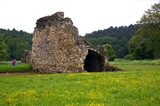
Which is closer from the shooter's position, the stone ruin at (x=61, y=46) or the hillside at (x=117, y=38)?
the stone ruin at (x=61, y=46)

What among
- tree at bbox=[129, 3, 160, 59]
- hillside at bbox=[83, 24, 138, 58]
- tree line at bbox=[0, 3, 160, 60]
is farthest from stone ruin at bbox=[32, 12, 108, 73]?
hillside at bbox=[83, 24, 138, 58]

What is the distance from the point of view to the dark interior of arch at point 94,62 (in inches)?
1587

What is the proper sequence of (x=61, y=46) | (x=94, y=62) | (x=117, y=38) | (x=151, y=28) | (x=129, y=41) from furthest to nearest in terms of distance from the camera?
(x=117, y=38) < (x=129, y=41) < (x=151, y=28) < (x=94, y=62) < (x=61, y=46)

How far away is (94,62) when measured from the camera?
43.2m

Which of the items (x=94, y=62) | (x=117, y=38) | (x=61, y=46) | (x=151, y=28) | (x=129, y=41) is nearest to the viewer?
(x=61, y=46)

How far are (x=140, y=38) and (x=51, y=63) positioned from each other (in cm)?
3305

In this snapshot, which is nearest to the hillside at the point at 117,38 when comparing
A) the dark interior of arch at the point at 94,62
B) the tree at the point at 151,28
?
the tree at the point at 151,28

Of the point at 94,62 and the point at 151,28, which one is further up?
the point at 151,28

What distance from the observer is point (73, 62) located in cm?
3659

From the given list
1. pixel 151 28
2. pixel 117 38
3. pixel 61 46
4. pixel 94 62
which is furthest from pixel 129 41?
pixel 61 46

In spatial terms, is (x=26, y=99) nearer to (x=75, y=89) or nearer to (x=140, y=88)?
(x=75, y=89)

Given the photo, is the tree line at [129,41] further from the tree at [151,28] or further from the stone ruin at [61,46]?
the stone ruin at [61,46]

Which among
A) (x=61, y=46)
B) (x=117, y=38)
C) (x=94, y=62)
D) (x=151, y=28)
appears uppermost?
(x=117, y=38)

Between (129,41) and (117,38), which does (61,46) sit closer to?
(129,41)
